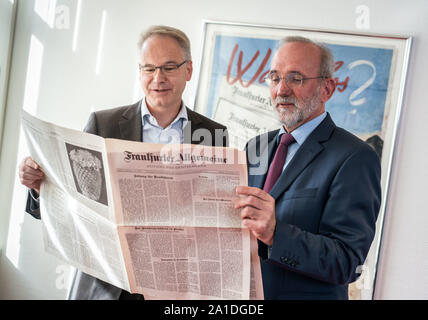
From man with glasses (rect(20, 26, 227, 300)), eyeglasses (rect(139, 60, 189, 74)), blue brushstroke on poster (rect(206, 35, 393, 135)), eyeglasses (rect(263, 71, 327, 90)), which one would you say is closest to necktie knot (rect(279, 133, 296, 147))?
eyeglasses (rect(263, 71, 327, 90))

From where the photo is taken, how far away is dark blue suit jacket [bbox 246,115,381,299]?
1.02 metres

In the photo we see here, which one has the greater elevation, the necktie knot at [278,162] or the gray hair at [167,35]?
the gray hair at [167,35]

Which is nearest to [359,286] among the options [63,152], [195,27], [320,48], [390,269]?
[390,269]

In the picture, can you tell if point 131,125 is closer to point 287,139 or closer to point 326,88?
point 287,139

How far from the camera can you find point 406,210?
234 centimetres

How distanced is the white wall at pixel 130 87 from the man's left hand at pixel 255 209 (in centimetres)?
152

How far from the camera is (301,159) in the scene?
1.21 meters

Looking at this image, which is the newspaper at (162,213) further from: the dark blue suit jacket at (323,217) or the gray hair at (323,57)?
the gray hair at (323,57)

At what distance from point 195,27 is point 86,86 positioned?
71 cm

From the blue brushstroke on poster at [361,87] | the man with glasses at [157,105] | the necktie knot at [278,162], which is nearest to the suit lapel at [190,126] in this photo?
the man with glasses at [157,105]

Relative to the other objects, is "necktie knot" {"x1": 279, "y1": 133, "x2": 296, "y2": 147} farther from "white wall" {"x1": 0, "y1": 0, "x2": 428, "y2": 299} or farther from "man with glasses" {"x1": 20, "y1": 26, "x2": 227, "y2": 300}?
"white wall" {"x1": 0, "y1": 0, "x2": 428, "y2": 299}

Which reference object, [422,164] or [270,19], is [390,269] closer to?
[422,164]

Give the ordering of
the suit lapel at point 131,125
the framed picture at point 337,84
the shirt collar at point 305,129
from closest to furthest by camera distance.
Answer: the shirt collar at point 305,129, the suit lapel at point 131,125, the framed picture at point 337,84

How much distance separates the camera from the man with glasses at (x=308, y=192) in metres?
1.01
